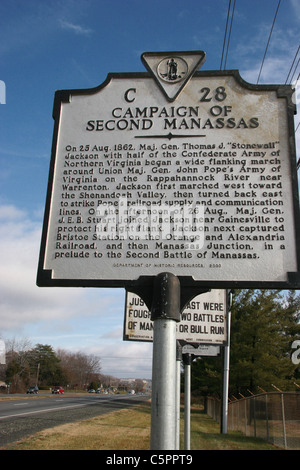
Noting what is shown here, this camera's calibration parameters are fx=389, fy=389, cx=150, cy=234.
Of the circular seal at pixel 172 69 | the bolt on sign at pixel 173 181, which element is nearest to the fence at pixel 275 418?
the bolt on sign at pixel 173 181

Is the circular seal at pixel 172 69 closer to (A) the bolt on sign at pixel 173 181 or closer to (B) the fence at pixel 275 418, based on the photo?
(A) the bolt on sign at pixel 173 181

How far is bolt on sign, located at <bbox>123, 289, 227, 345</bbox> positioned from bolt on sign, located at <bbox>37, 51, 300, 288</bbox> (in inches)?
208

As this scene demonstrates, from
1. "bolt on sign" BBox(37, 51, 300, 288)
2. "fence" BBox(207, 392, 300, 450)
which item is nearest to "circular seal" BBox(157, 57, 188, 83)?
"bolt on sign" BBox(37, 51, 300, 288)

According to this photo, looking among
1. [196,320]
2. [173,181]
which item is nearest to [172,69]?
[173,181]

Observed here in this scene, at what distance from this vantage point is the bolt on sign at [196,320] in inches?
348

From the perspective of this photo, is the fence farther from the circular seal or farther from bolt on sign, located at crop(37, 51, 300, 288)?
the circular seal

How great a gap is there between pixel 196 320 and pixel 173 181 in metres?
5.61

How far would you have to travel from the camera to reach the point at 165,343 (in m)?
3.29

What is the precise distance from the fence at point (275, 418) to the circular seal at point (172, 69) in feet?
31.6

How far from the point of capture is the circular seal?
14.0ft

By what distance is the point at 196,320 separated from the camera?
8.95m
